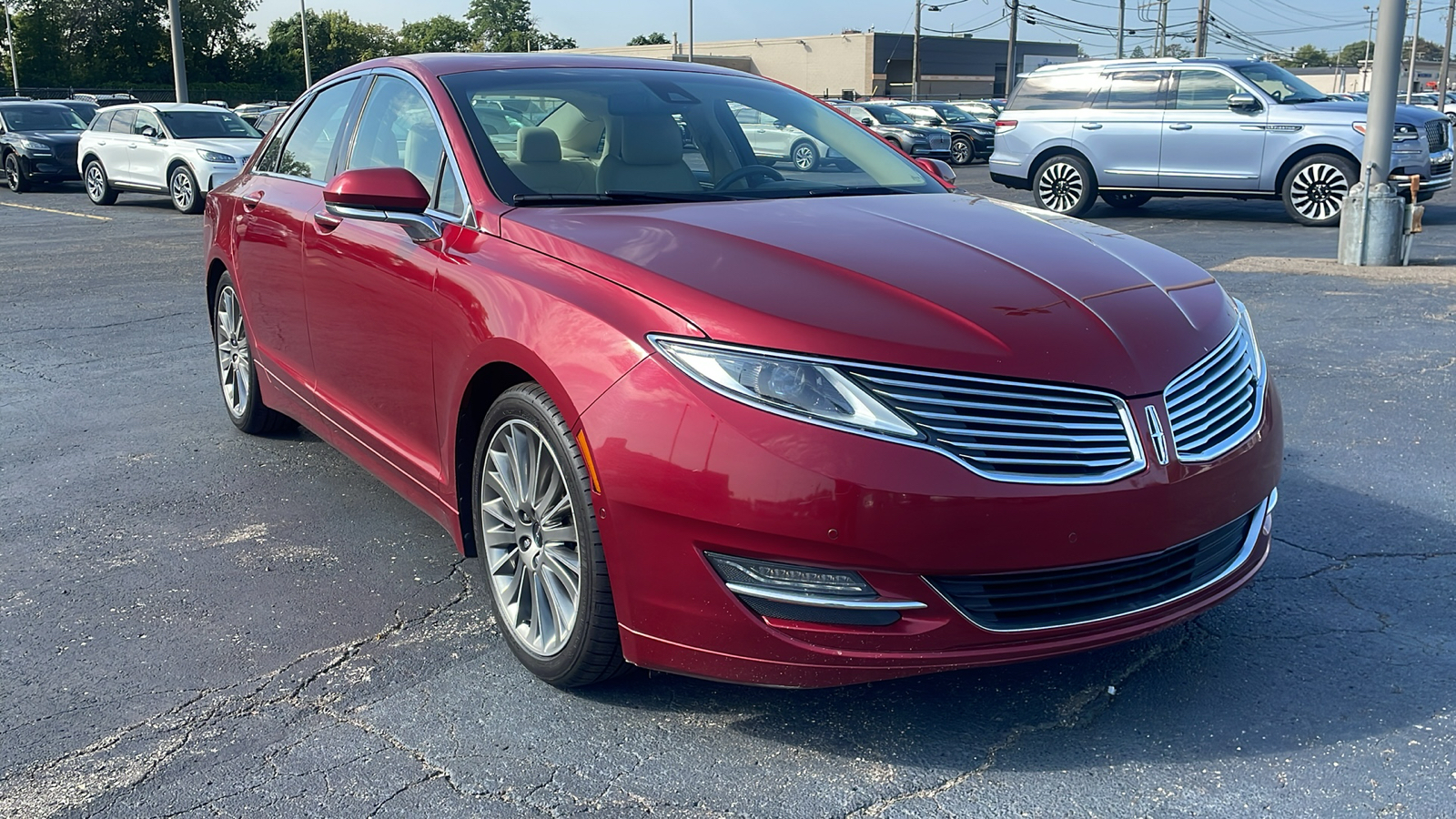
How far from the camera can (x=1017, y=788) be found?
2.71 metres

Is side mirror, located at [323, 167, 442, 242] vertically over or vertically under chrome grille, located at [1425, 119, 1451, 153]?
under

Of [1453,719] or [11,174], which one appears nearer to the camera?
[1453,719]

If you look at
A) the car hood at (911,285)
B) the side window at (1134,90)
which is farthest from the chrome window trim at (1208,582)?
the side window at (1134,90)

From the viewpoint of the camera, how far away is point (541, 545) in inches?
126

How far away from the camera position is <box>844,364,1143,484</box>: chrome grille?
2.63 m

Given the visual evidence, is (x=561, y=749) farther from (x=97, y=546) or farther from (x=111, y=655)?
(x=97, y=546)

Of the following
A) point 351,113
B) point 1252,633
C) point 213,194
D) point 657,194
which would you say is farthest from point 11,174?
point 1252,633

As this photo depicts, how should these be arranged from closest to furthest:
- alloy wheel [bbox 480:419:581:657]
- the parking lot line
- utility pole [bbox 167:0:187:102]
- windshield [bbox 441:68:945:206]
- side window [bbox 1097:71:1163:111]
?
alloy wheel [bbox 480:419:581:657] → windshield [bbox 441:68:945:206] → side window [bbox 1097:71:1163:111] → the parking lot line → utility pole [bbox 167:0:187:102]

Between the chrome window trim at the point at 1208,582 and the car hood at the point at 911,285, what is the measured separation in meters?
0.46

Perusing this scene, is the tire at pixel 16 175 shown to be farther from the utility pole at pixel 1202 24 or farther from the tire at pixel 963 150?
the utility pole at pixel 1202 24

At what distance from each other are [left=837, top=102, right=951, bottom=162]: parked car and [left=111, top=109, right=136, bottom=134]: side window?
14205 millimetres

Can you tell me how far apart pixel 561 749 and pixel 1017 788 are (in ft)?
3.39

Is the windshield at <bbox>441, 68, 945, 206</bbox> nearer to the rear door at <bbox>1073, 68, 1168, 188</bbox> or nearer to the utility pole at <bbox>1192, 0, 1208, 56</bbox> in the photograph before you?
the rear door at <bbox>1073, 68, 1168, 188</bbox>

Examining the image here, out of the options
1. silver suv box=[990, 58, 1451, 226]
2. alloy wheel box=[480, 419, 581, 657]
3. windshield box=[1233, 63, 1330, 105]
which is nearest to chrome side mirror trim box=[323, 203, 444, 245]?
alloy wheel box=[480, 419, 581, 657]
